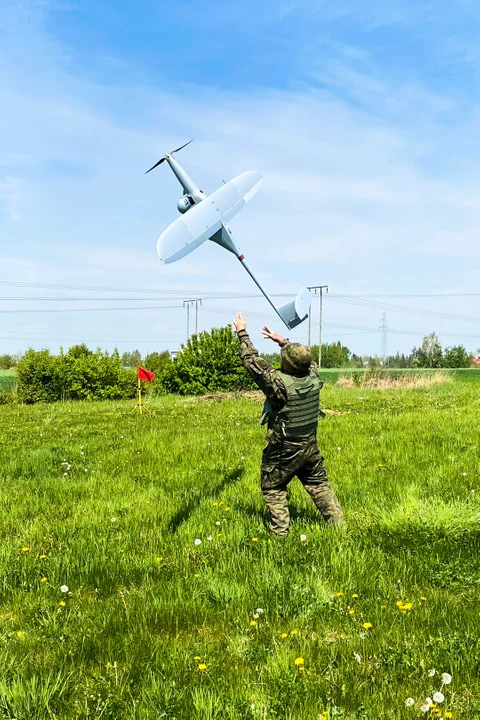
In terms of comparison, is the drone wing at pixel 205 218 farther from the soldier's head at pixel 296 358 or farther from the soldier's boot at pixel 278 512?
the soldier's boot at pixel 278 512

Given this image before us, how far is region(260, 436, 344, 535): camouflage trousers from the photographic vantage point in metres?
5.59

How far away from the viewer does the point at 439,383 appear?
32.8 meters

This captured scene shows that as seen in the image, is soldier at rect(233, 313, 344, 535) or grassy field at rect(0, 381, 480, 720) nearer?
grassy field at rect(0, 381, 480, 720)

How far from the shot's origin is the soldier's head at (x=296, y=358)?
18.2 feet

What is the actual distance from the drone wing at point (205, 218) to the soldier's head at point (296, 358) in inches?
57.1

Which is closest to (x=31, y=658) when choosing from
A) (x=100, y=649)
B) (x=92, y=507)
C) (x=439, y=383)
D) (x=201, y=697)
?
(x=100, y=649)

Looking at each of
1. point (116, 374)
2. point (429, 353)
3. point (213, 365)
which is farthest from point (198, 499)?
point (429, 353)

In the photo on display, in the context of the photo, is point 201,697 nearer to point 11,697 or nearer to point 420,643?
point 11,697

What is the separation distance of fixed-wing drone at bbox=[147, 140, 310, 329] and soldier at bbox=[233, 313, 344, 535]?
2.67 feet

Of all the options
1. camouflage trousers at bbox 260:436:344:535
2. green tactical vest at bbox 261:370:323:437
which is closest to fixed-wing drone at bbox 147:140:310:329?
green tactical vest at bbox 261:370:323:437

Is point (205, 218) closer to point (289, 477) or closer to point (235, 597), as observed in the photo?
point (289, 477)

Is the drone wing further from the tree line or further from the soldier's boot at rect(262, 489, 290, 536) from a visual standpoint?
the tree line

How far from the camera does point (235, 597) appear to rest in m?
4.33

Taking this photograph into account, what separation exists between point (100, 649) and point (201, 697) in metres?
0.97
